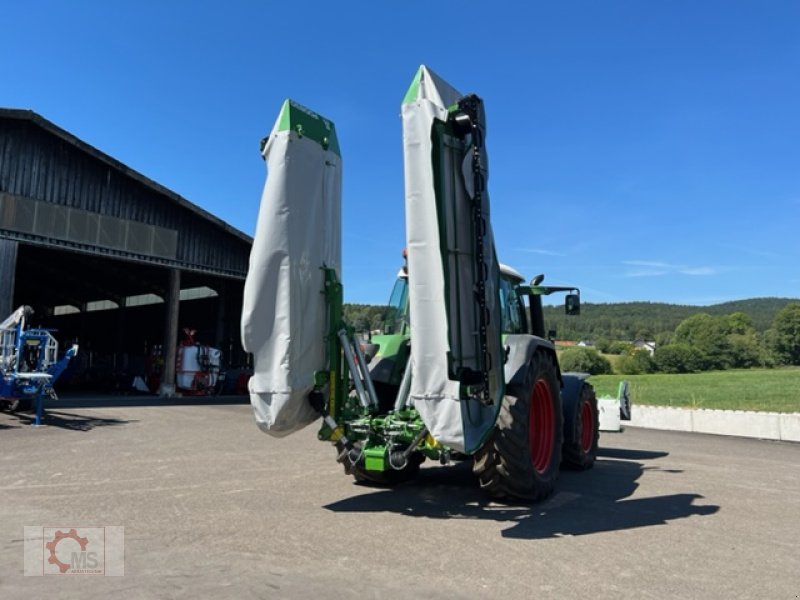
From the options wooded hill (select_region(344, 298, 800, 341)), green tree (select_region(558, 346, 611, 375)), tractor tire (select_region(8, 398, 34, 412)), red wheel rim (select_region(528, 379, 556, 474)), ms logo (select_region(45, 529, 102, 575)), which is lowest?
ms logo (select_region(45, 529, 102, 575))

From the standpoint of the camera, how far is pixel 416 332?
189 inches

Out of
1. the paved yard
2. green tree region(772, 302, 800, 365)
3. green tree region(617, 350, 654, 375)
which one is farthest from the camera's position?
green tree region(772, 302, 800, 365)

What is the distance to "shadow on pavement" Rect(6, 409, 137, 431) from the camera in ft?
38.3

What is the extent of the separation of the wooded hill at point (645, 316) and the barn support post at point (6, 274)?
60.3 metres

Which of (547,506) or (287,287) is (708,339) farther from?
(287,287)

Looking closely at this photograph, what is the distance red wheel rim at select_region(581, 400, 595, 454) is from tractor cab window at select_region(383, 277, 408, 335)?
3.26 metres

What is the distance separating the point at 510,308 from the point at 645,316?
369 feet

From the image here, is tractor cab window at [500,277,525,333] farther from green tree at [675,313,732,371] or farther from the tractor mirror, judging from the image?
green tree at [675,313,732,371]

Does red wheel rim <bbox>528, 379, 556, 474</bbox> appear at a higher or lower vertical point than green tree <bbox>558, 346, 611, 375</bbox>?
lower

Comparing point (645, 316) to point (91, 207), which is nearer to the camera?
point (91, 207)

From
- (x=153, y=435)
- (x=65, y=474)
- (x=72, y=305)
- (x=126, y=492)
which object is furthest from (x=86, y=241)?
(x=72, y=305)

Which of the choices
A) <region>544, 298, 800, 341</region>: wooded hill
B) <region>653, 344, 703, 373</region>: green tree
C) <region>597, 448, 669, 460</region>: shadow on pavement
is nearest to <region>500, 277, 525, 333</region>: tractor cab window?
<region>597, 448, 669, 460</region>: shadow on pavement

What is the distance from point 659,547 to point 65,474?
6474 mm

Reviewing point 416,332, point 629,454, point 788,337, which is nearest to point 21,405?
point 416,332
